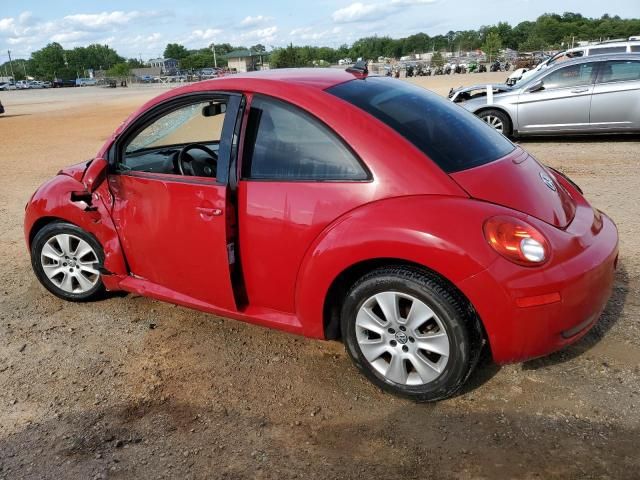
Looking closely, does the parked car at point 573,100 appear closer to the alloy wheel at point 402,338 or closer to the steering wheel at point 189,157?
the steering wheel at point 189,157

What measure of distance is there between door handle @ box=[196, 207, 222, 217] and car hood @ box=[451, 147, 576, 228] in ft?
4.22

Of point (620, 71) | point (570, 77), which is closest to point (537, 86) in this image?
point (570, 77)

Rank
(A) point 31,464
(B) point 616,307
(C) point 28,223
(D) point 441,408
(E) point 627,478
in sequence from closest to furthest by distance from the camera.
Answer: (E) point 627,478
(A) point 31,464
(D) point 441,408
(B) point 616,307
(C) point 28,223

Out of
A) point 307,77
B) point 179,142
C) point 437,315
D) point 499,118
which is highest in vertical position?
point 307,77

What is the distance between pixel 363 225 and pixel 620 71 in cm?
888

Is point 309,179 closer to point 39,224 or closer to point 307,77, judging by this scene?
point 307,77

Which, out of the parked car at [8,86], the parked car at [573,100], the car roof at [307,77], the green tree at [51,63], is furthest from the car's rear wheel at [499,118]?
the green tree at [51,63]

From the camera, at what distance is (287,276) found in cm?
312

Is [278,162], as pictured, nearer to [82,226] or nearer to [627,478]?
[82,226]

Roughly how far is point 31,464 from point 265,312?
137 cm

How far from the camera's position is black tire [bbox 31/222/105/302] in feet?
13.2

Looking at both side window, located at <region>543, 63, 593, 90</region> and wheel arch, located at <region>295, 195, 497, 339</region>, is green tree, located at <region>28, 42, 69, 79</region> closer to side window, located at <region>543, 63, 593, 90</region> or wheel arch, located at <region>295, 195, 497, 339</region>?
side window, located at <region>543, 63, 593, 90</region>

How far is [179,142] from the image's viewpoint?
406cm

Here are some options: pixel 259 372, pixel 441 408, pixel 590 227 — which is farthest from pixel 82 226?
pixel 590 227
